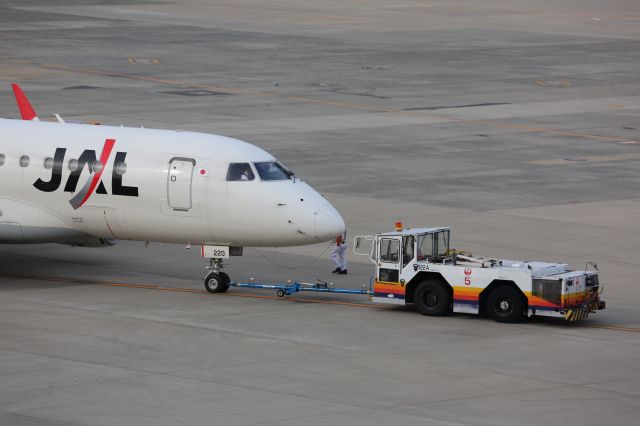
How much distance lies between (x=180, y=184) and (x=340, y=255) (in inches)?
209

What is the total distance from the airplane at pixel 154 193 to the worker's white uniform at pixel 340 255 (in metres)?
2.75

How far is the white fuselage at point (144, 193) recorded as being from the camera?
36.1 meters

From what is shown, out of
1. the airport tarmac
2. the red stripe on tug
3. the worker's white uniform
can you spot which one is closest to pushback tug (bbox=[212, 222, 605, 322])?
the airport tarmac

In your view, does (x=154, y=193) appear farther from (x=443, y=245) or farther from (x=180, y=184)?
(x=443, y=245)

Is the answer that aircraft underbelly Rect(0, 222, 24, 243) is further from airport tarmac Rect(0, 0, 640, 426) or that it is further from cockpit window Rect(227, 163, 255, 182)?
cockpit window Rect(227, 163, 255, 182)

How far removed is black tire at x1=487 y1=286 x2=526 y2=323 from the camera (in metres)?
33.5

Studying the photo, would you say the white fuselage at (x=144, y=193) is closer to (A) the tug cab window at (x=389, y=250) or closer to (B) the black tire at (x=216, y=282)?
(B) the black tire at (x=216, y=282)

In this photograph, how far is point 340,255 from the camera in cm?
3925

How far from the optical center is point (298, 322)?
111 feet

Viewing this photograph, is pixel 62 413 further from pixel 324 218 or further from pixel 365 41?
pixel 365 41

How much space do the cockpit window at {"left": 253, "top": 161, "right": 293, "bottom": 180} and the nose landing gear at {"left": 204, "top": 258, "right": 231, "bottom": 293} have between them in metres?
2.61

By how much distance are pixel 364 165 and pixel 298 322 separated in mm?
22953

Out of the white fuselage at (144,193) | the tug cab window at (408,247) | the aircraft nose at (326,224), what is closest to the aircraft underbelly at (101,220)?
the white fuselage at (144,193)

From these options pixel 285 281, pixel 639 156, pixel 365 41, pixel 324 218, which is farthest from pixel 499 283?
pixel 365 41
